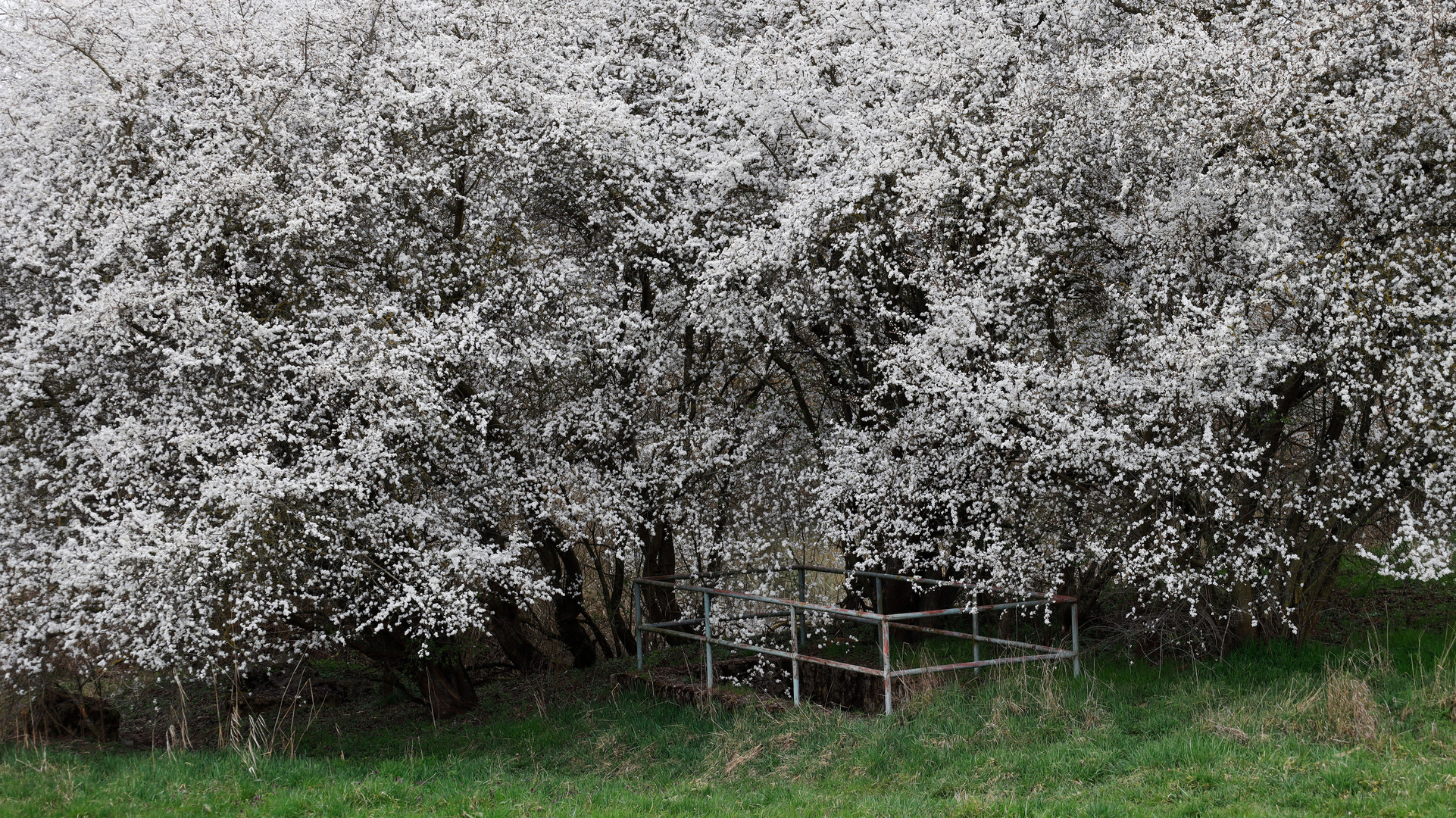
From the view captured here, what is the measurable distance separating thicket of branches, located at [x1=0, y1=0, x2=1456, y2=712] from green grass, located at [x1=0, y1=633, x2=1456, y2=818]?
34.9 inches

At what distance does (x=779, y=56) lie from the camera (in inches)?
469

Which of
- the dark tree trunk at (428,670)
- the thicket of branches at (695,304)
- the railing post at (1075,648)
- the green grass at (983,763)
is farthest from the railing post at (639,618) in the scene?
the railing post at (1075,648)

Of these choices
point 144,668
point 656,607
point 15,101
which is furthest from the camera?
point 656,607

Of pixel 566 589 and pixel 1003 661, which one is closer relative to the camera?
pixel 1003 661

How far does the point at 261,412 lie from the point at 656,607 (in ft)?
21.7

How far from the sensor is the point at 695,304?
11898 millimetres

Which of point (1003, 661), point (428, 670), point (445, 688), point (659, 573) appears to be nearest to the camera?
point (1003, 661)

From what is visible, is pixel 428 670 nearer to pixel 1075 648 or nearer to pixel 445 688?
pixel 445 688

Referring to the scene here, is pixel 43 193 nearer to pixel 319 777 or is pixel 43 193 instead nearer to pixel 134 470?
pixel 134 470

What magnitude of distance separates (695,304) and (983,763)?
572 centimetres

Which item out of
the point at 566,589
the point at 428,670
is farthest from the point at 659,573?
the point at 428,670

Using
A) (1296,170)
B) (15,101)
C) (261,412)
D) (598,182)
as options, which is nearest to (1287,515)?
(1296,170)

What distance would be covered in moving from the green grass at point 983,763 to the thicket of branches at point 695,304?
89 centimetres

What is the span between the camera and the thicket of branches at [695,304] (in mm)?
8953
